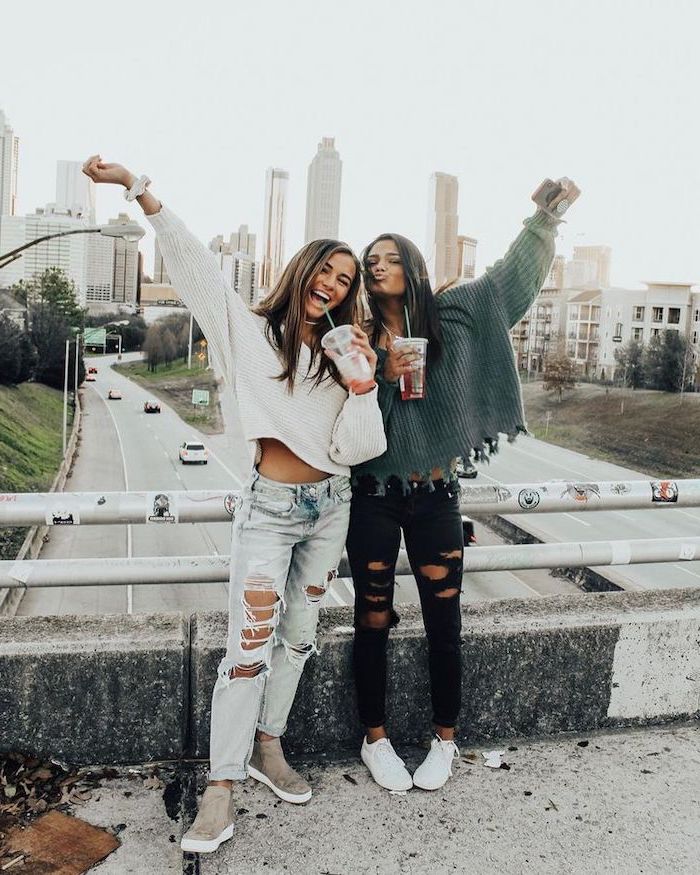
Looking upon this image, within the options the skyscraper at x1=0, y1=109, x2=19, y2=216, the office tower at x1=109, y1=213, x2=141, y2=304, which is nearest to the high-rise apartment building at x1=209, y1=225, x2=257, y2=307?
the skyscraper at x1=0, y1=109, x2=19, y2=216

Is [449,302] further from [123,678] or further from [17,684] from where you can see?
[17,684]

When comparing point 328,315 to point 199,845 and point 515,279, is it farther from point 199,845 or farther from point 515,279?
point 199,845

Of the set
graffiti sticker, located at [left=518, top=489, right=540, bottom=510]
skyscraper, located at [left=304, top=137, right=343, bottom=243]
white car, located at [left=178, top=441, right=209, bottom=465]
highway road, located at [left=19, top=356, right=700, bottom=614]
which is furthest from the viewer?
white car, located at [left=178, top=441, right=209, bottom=465]

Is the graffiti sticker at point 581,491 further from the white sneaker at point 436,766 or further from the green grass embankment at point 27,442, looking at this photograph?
the green grass embankment at point 27,442

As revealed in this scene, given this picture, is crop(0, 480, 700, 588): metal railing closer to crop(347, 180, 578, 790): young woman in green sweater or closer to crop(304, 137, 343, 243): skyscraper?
crop(347, 180, 578, 790): young woman in green sweater

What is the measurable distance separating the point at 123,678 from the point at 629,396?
77.8 metres

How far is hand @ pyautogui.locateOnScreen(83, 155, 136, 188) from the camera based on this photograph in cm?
207

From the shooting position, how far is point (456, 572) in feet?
7.65

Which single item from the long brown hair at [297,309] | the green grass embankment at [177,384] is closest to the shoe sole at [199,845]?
the long brown hair at [297,309]

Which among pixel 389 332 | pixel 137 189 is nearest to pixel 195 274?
pixel 137 189

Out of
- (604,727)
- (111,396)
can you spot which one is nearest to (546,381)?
(111,396)

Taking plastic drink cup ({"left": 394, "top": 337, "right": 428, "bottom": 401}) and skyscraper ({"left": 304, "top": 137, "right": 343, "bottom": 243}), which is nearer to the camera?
plastic drink cup ({"left": 394, "top": 337, "right": 428, "bottom": 401})

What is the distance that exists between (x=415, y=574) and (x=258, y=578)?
1.69 ft

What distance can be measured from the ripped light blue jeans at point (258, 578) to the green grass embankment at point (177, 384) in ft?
Result: 242
